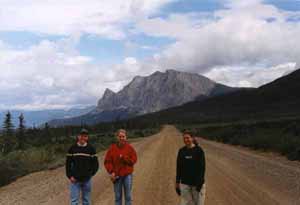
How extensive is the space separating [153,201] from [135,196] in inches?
41.3

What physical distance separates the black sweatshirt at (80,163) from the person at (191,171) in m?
1.97

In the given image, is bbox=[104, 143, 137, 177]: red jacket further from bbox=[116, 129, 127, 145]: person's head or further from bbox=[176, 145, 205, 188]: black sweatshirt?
bbox=[176, 145, 205, 188]: black sweatshirt

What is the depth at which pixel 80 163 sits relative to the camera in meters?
8.93

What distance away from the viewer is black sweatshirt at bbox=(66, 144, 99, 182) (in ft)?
29.3

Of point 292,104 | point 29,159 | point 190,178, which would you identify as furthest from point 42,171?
point 292,104

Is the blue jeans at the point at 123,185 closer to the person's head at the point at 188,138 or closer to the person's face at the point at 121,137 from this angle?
the person's face at the point at 121,137

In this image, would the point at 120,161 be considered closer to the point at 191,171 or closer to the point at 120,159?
the point at 120,159

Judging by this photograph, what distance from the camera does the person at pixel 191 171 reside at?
7754 millimetres

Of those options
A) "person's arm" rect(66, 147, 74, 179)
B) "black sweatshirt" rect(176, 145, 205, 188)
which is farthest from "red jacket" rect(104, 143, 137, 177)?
"black sweatshirt" rect(176, 145, 205, 188)

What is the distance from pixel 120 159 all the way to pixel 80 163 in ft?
2.48

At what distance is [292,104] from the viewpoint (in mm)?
155375

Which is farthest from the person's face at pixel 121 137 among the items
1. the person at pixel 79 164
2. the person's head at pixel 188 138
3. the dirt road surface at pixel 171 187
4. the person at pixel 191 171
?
the dirt road surface at pixel 171 187

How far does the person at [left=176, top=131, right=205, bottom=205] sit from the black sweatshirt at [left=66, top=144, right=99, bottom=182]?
1970 mm

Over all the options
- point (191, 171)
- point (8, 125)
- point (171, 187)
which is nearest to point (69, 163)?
point (191, 171)
